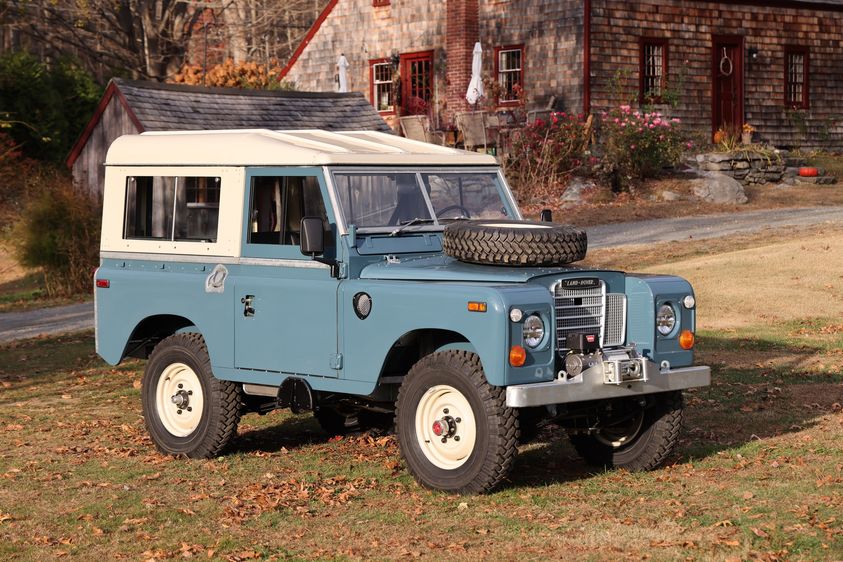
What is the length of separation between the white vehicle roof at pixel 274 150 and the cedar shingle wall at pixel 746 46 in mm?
23546

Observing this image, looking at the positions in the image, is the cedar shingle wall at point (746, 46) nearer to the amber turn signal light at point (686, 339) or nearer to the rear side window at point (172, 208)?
the rear side window at point (172, 208)

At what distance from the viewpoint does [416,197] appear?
31.3 ft

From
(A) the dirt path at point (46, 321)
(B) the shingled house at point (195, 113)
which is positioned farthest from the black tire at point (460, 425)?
(B) the shingled house at point (195, 113)

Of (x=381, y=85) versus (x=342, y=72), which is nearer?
(x=342, y=72)

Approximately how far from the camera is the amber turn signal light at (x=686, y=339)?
887 centimetres

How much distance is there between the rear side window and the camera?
9883mm

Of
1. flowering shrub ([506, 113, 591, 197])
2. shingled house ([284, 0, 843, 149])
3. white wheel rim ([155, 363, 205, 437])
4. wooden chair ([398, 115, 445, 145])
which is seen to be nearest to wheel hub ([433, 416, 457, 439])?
white wheel rim ([155, 363, 205, 437])

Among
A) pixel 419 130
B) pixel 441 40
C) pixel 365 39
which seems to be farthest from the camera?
pixel 365 39

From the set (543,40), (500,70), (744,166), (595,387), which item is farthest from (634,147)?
(595,387)

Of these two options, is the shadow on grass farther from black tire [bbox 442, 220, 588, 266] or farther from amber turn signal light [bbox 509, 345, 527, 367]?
amber turn signal light [bbox 509, 345, 527, 367]

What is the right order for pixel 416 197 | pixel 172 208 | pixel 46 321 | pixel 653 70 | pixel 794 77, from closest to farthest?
pixel 416 197, pixel 172 208, pixel 46 321, pixel 653 70, pixel 794 77

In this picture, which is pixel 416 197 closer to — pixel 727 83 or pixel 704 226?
pixel 704 226

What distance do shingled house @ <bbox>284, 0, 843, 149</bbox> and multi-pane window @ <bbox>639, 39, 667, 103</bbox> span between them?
0.03 metres

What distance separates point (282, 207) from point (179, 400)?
5.54ft
